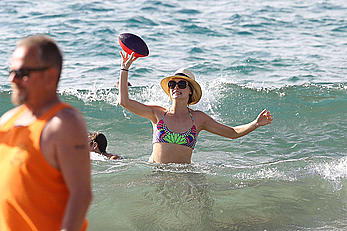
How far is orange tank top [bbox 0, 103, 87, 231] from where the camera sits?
245 centimetres

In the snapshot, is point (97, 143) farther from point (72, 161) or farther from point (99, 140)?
point (72, 161)

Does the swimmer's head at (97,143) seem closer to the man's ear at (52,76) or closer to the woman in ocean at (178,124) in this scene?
the woman in ocean at (178,124)

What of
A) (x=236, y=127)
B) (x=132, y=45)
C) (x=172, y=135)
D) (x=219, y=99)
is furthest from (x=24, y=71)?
(x=219, y=99)

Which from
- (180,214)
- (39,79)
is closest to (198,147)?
(180,214)

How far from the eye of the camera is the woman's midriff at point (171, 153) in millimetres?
6102

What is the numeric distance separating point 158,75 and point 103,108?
7.55ft

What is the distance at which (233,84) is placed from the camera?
11.6 meters

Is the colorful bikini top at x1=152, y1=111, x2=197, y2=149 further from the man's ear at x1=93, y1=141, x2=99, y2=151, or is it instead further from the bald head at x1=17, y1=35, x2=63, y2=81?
the bald head at x1=17, y1=35, x2=63, y2=81

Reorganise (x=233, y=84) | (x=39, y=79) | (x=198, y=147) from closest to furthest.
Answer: (x=39, y=79)
(x=198, y=147)
(x=233, y=84)

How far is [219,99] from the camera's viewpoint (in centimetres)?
1080

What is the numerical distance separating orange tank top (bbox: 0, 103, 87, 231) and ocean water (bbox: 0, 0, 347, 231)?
2.65 m

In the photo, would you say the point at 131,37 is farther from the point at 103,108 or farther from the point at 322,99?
the point at 322,99

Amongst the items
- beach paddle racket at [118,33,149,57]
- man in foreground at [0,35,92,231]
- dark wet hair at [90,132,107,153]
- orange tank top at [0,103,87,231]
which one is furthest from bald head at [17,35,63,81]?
dark wet hair at [90,132,107,153]

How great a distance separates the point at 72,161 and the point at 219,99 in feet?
28.0
